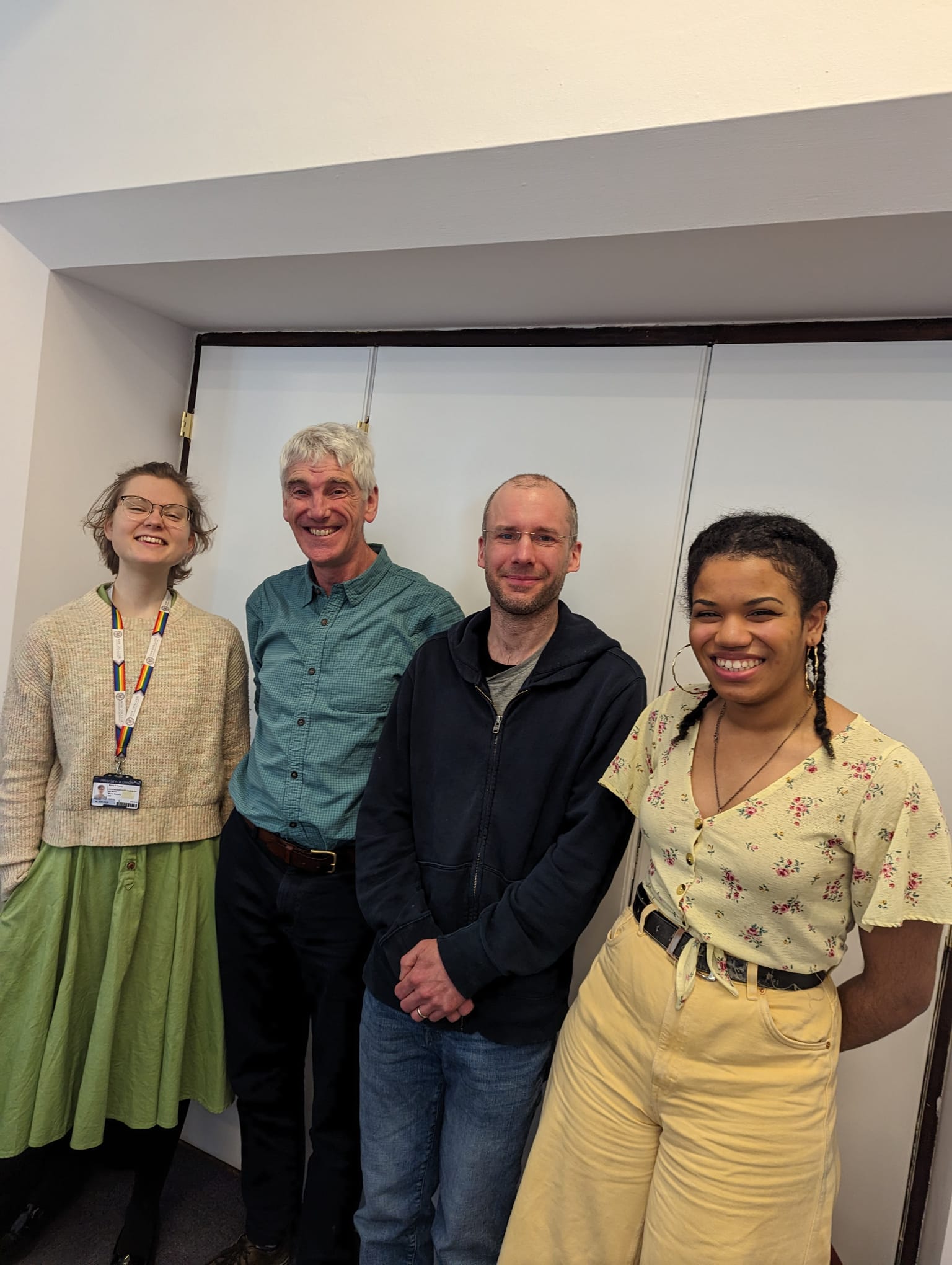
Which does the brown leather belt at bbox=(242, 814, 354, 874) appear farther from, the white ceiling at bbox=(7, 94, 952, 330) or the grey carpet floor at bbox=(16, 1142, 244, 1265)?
the white ceiling at bbox=(7, 94, 952, 330)

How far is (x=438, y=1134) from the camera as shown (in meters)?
1.66

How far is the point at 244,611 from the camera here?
8.35ft

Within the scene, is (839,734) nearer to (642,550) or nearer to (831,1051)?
(831,1051)

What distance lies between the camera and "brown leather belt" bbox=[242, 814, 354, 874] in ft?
5.87

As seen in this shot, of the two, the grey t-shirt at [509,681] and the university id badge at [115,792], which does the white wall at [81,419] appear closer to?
the university id badge at [115,792]

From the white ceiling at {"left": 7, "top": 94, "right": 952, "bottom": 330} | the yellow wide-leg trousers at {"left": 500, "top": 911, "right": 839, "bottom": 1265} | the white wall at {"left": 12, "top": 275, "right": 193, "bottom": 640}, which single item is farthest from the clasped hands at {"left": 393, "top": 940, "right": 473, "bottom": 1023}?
the white wall at {"left": 12, "top": 275, "right": 193, "bottom": 640}

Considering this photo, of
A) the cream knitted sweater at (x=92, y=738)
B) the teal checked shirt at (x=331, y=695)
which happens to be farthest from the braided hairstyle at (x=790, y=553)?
the cream knitted sweater at (x=92, y=738)

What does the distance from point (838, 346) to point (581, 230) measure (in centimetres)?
65

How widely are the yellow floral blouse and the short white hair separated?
1016 mm

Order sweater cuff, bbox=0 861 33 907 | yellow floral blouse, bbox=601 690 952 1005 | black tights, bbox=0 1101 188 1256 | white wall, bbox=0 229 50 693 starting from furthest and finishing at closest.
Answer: white wall, bbox=0 229 50 693
black tights, bbox=0 1101 188 1256
sweater cuff, bbox=0 861 33 907
yellow floral blouse, bbox=601 690 952 1005

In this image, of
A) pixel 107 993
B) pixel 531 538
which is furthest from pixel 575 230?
pixel 107 993

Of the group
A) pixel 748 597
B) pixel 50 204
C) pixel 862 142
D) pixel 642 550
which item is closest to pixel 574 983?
pixel 642 550

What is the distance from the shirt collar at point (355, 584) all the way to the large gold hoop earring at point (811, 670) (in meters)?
0.99

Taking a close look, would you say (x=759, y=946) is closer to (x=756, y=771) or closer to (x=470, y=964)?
(x=756, y=771)
